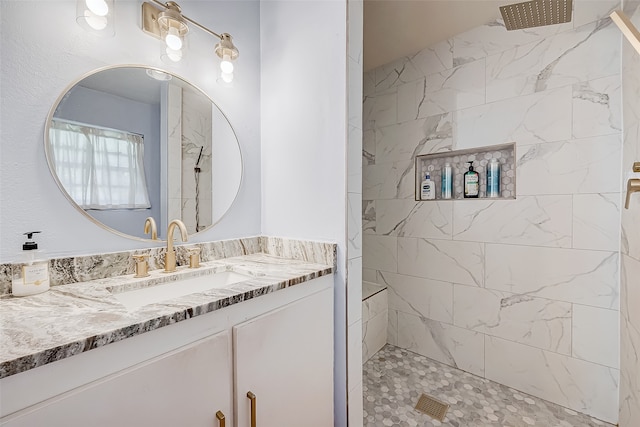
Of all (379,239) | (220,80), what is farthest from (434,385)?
(220,80)

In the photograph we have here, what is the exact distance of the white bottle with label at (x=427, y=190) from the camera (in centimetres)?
213

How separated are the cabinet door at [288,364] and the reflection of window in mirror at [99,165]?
73 centimetres

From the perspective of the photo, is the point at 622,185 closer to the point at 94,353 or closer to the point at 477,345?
the point at 477,345

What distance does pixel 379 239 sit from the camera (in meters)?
2.41

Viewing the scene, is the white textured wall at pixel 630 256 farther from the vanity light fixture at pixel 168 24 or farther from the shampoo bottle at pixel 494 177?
the vanity light fixture at pixel 168 24

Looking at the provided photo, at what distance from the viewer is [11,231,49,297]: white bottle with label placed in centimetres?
82

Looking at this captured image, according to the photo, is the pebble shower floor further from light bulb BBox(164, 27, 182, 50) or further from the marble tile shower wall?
light bulb BBox(164, 27, 182, 50)

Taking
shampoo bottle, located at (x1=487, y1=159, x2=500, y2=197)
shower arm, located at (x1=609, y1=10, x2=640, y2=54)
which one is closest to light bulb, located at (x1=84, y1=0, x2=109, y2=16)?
shower arm, located at (x1=609, y1=10, x2=640, y2=54)

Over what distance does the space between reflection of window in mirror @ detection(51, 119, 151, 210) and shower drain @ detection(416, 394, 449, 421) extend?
182cm

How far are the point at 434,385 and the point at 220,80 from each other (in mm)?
2241

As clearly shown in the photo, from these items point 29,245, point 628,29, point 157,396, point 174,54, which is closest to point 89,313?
point 157,396

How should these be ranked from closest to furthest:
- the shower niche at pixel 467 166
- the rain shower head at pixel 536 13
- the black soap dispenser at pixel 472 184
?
the rain shower head at pixel 536 13 < the shower niche at pixel 467 166 < the black soap dispenser at pixel 472 184

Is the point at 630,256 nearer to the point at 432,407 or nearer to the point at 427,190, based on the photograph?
the point at 427,190

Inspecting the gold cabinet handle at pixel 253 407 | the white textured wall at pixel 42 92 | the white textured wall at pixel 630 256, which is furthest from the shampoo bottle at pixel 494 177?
the white textured wall at pixel 42 92
